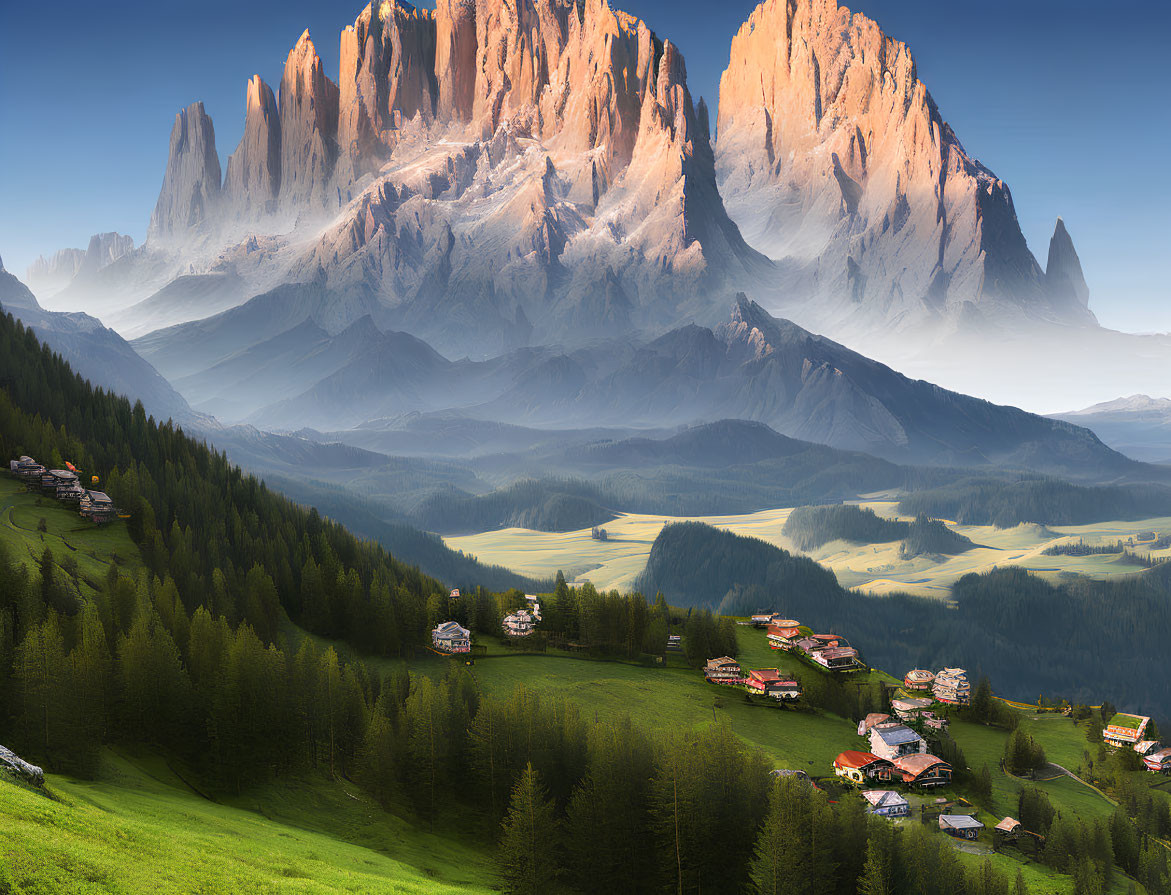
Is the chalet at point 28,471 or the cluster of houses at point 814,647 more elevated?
the chalet at point 28,471

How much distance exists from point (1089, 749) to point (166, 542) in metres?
120

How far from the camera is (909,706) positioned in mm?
107250

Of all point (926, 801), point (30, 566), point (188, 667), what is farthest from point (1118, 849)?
point (30, 566)

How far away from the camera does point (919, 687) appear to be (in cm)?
12400

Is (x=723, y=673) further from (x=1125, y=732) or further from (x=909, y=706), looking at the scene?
(x=1125, y=732)

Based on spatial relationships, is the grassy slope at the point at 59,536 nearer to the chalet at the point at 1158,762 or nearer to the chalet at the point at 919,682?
the chalet at the point at 919,682

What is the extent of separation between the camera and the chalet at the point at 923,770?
3233 inches

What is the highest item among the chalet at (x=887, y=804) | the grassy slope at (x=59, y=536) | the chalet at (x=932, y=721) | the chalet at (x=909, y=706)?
the grassy slope at (x=59, y=536)

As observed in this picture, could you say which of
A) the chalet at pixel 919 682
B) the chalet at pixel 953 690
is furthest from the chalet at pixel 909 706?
the chalet at pixel 919 682

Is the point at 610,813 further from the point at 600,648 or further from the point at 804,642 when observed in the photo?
the point at 804,642

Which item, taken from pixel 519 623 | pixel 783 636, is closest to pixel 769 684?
pixel 783 636

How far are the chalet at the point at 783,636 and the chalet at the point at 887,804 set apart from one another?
53.3 m

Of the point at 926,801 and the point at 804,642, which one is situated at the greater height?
the point at 804,642

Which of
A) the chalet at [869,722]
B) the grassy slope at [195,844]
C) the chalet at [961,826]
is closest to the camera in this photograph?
the grassy slope at [195,844]
